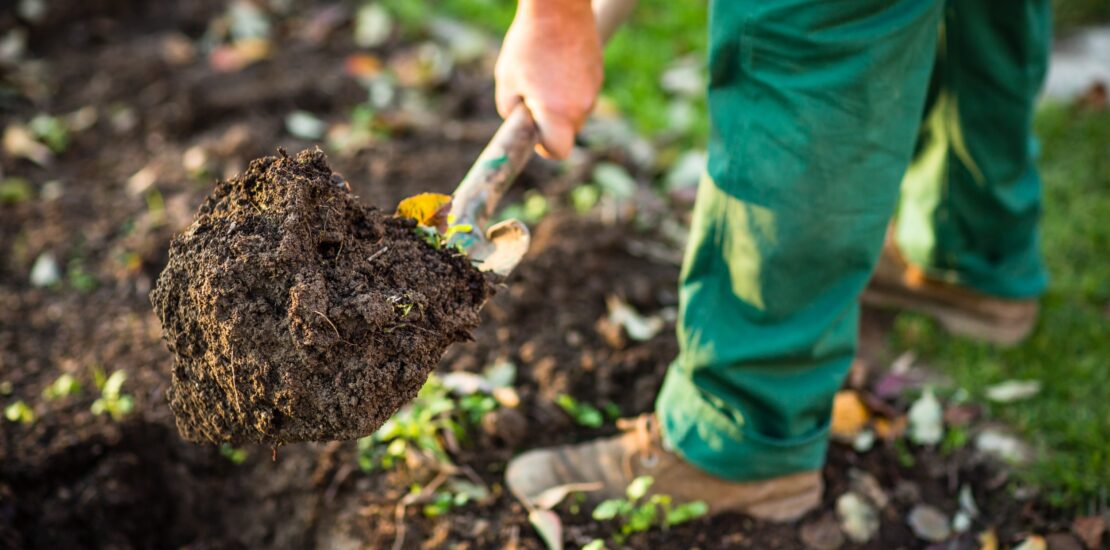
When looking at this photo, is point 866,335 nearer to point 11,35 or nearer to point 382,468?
point 382,468

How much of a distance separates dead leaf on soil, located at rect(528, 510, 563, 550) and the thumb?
0.71m

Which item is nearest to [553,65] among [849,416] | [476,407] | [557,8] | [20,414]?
[557,8]

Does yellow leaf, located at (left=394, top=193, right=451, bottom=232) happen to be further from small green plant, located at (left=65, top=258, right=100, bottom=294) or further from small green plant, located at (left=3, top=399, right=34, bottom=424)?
small green plant, located at (left=65, top=258, right=100, bottom=294)

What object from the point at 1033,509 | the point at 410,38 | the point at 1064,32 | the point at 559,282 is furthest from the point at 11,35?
the point at 1064,32

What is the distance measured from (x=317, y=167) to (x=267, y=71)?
229cm

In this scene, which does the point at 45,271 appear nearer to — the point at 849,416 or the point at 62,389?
the point at 62,389

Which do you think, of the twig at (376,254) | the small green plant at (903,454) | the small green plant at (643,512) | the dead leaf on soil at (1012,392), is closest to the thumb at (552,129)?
the twig at (376,254)

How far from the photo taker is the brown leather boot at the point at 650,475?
6.15 ft

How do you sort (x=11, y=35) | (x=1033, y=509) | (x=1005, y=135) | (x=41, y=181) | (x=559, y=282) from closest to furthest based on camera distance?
(x=1033, y=509) < (x=1005, y=135) < (x=559, y=282) < (x=41, y=181) < (x=11, y=35)

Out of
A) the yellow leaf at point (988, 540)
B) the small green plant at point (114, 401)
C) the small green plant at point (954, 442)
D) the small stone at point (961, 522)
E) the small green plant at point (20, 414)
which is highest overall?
the small green plant at point (954, 442)

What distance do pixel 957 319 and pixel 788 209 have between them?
1.24 metres

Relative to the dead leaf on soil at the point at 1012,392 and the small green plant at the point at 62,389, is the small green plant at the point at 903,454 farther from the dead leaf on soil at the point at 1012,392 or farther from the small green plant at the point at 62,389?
the small green plant at the point at 62,389

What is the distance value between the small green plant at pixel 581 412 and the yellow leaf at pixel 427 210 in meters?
0.67

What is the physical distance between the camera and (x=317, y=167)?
5.02 ft
